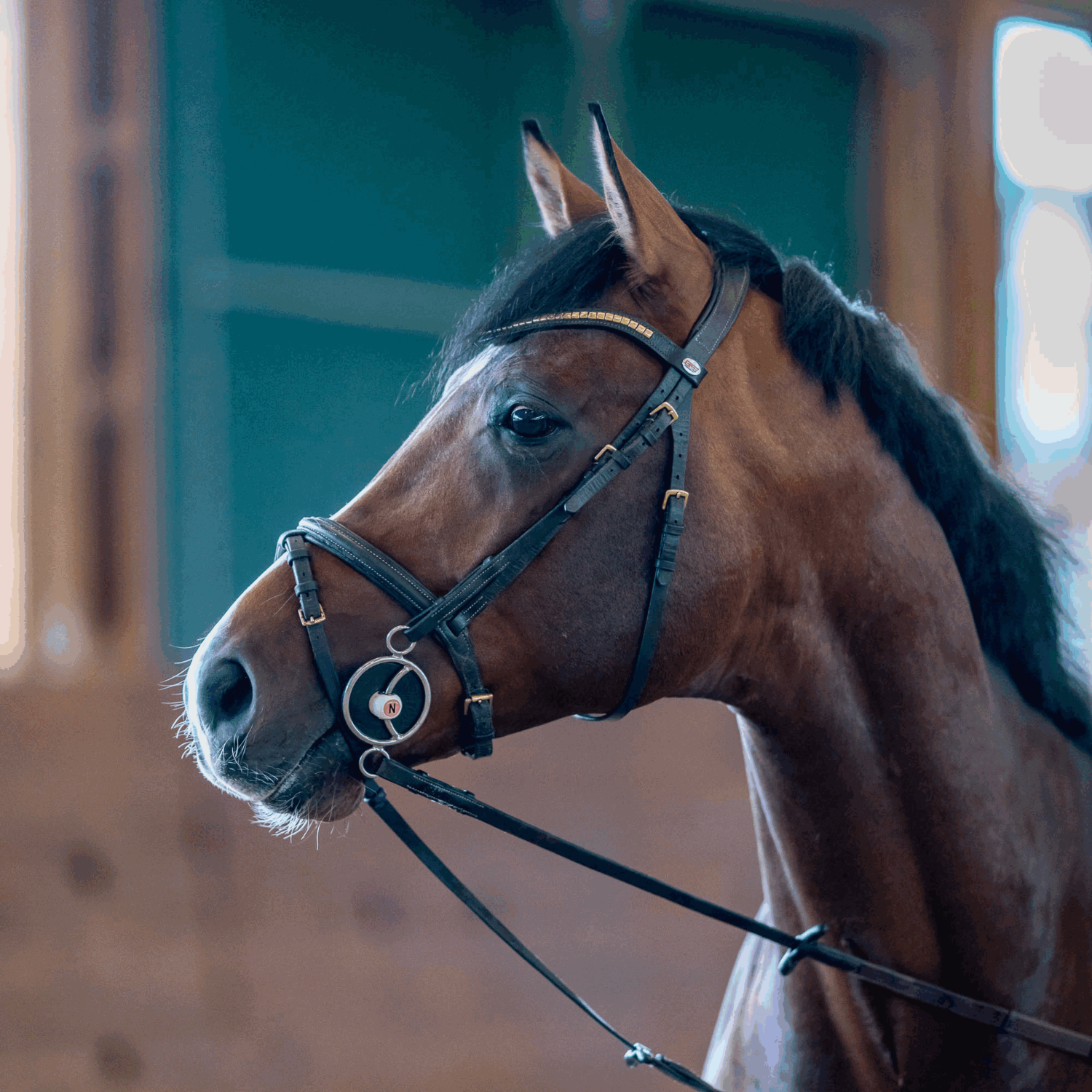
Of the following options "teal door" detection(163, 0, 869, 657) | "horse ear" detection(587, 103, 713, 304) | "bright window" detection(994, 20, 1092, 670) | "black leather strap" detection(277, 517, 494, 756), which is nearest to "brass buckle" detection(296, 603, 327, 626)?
"black leather strap" detection(277, 517, 494, 756)

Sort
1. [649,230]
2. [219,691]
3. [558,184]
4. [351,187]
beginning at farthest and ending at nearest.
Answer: [351,187]
[558,184]
[649,230]
[219,691]

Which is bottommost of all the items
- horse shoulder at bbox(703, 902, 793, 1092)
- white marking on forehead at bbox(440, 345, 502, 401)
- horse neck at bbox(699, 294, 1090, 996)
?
horse shoulder at bbox(703, 902, 793, 1092)

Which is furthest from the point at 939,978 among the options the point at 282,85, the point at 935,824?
the point at 282,85

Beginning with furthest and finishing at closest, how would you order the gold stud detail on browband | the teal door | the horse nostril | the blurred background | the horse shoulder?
1. the teal door
2. the blurred background
3. the horse shoulder
4. the gold stud detail on browband
5. the horse nostril

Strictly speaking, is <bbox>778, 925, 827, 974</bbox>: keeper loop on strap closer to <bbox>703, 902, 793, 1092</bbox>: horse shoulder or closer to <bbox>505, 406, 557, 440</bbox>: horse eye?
<bbox>703, 902, 793, 1092</bbox>: horse shoulder

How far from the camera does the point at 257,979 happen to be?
2758 millimetres

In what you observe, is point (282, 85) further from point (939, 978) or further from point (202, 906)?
point (939, 978)

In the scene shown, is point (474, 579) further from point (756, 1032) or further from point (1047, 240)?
point (1047, 240)

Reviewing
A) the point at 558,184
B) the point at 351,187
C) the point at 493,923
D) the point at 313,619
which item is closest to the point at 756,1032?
the point at 493,923

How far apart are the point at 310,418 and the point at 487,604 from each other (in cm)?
248

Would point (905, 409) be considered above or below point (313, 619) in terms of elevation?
above

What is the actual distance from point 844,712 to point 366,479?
8.29 ft

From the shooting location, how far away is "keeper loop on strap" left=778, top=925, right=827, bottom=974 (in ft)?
3.74

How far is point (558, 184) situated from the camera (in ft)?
4.19
